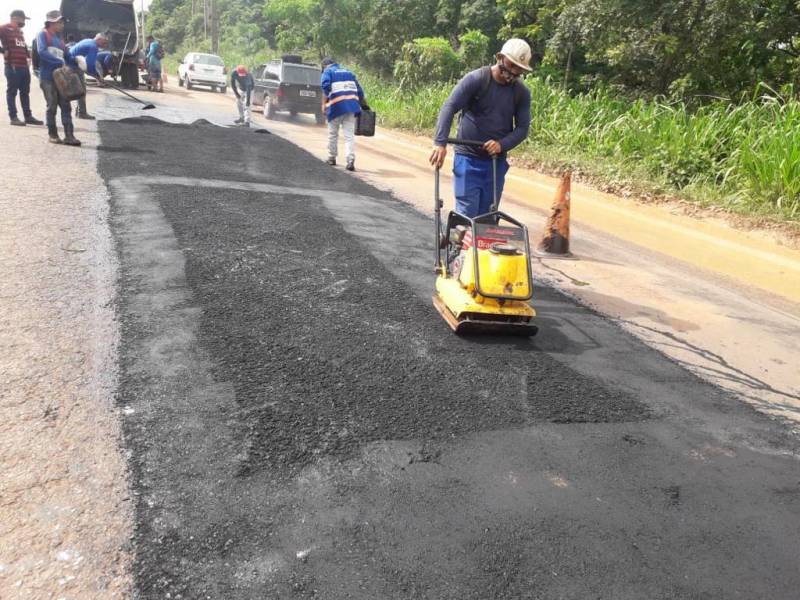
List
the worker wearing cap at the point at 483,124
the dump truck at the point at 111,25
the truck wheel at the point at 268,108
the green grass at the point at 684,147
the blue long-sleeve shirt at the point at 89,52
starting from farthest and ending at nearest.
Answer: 1. the dump truck at the point at 111,25
2. the truck wheel at the point at 268,108
3. the blue long-sleeve shirt at the point at 89,52
4. the green grass at the point at 684,147
5. the worker wearing cap at the point at 483,124

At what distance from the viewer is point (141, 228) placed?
577 centimetres

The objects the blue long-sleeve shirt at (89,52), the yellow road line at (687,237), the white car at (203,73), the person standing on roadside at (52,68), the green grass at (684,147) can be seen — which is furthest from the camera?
the white car at (203,73)

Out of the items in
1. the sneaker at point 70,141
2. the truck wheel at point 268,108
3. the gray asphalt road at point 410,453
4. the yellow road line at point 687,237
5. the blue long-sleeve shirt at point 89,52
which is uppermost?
the blue long-sleeve shirt at point 89,52

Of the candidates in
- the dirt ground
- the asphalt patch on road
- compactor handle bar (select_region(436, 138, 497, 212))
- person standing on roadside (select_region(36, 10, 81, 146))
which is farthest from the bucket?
compactor handle bar (select_region(436, 138, 497, 212))

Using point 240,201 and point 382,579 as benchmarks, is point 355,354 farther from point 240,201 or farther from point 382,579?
point 240,201

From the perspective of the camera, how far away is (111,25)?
20.2 meters

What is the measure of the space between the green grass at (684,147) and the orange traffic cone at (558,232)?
355 cm

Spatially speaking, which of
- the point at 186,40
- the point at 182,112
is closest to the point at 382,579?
the point at 182,112

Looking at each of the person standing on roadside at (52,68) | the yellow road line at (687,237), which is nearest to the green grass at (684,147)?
the yellow road line at (687,237)

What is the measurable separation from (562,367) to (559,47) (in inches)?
521

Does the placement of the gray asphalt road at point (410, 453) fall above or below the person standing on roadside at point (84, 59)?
below

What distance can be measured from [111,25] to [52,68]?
12367mm

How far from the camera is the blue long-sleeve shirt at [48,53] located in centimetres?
939

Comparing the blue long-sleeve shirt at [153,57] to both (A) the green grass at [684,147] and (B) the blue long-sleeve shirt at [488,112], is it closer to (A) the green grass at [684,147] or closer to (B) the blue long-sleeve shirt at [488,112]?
(A) the green grass at [684,147]
